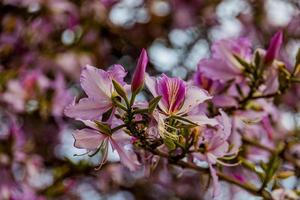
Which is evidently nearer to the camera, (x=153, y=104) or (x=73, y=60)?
(x=153, y=104)

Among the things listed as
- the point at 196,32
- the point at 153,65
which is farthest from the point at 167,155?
the point at 196,32

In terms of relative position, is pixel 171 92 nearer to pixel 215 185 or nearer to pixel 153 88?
pixel 153 88

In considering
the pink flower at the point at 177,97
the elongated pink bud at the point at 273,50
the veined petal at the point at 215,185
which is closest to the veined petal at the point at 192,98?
the pink flower at the point at 177,97

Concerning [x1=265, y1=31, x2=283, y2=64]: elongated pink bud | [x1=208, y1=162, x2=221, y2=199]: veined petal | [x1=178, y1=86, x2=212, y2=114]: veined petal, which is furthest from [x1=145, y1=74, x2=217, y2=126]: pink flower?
[x1=265, y1=31, x2=283, y2=64]: elongated pink bud

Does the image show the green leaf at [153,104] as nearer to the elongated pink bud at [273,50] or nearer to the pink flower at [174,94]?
the pink flower at [174,94]

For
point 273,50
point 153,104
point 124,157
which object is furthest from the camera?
point 273,50

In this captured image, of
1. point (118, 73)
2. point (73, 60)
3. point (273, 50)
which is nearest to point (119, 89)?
point (118, 73)
